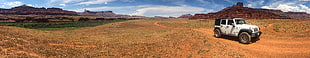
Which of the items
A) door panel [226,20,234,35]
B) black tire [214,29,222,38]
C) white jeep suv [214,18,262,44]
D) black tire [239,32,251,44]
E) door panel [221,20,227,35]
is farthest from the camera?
black tire [214,29,222,38]

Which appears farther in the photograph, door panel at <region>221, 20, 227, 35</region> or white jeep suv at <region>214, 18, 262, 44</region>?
door panel at <region>221, 20, 227, 35</region>

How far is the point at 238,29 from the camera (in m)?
10.8

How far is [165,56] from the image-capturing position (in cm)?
756

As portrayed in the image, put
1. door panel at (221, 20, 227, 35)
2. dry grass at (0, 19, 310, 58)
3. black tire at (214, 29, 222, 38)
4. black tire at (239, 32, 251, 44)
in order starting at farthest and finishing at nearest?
1. black tire at (214, 29, 222, 38)
2. door panel at (221, 20, 227, 35)
3. black tire at (239, 32, 251, 44)
4. dry grass at (0, 19, 310, 58)

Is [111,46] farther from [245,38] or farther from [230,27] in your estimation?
[245,38]

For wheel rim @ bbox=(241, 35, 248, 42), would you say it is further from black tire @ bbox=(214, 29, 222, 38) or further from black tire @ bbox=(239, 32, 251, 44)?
black tire @ bbox=(214, 29, 222, 38)

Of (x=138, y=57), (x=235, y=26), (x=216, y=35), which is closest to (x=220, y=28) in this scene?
(x=216, y=35)

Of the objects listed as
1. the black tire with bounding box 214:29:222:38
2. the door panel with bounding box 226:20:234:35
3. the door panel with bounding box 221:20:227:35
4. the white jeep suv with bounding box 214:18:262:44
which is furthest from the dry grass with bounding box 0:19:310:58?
the door panel with bounding box 226:20:234:35

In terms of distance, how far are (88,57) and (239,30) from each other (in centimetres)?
1047

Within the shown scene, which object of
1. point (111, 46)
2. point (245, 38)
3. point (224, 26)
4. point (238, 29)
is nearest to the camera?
point (245, 38)

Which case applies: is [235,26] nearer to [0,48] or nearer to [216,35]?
[216,35]

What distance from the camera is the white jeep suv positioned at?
1007 centimetres

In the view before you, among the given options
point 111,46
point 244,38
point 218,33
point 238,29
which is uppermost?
point 238,29

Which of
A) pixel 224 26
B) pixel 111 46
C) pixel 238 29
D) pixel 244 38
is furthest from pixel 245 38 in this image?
pixel 111 46
